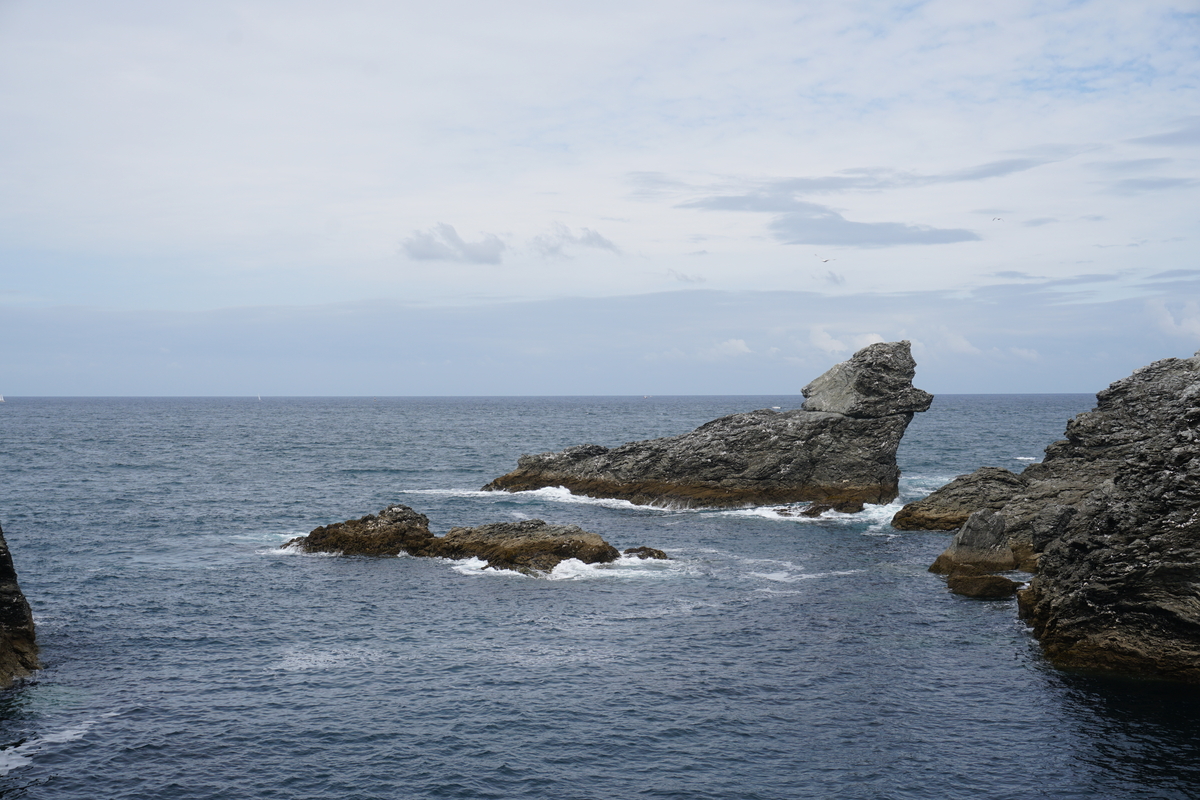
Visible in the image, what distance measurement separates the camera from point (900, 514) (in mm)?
56906

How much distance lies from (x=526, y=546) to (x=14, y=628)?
73.1 ft

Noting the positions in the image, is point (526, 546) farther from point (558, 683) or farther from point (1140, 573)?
point (1140, 573)

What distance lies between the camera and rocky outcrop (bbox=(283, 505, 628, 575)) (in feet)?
147

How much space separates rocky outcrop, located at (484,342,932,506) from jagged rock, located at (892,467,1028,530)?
792 centimetres

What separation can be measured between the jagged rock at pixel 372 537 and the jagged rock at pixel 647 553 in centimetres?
1106

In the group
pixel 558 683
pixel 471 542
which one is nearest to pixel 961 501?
pixel 471 542

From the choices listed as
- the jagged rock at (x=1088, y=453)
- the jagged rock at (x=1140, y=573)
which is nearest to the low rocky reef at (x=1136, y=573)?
the jagged rock at (x=1140, y=573)

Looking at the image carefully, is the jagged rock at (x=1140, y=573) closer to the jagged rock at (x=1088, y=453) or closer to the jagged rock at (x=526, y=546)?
the jagged rock at (x=1088, y=453)

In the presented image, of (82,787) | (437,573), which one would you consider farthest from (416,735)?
(437,573)

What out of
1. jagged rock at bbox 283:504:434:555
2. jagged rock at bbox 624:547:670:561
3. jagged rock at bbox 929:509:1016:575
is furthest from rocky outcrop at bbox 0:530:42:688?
jagged rock at bbox 929:509:1016:575

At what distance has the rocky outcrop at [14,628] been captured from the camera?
2839 cm

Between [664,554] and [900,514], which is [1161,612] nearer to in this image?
[664,554]

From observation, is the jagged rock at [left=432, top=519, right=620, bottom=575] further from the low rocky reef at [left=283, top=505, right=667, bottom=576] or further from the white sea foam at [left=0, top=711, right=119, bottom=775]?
the white sea foam at [left=0, top=711, right=119, bottom=775]

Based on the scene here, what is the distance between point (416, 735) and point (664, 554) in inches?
951
